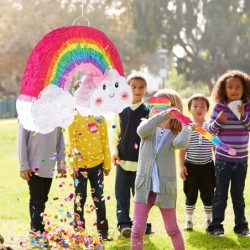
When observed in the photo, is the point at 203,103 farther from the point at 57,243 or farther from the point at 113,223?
the point at 57,243

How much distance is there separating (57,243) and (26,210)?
217cm

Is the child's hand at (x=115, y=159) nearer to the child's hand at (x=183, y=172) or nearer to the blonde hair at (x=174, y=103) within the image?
the child's hand at (x=183, y=172)

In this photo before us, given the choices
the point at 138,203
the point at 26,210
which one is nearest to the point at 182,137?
the point at 138,203

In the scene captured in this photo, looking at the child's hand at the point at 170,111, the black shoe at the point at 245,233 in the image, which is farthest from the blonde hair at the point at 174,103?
the black shoe at the point at 245,233

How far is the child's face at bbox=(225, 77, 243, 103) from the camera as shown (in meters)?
4.48

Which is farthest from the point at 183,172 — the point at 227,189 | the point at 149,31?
the point at 149,31

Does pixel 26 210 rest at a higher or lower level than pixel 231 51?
lower

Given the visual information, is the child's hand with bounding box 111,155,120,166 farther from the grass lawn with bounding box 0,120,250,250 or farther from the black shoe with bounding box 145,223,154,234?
the black shoe with bounding box 145,223,154,234

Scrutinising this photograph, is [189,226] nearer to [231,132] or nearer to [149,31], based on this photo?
[231,132]

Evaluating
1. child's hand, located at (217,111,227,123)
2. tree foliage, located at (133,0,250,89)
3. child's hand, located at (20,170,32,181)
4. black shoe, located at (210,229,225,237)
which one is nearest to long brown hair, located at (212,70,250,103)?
child's hand, located at (217,111,227,123)

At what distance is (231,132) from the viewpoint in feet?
14.7

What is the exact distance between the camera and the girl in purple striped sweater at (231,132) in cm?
448

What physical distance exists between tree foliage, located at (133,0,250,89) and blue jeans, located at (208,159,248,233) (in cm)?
3331

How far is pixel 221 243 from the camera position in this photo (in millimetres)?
4418
